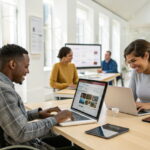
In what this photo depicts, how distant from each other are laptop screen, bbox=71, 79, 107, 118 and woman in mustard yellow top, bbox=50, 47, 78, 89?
1.55 m

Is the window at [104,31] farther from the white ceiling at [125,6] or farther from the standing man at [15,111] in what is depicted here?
the standing man at [15,111]

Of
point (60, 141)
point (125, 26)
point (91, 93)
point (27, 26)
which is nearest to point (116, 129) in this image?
point (91, 93)

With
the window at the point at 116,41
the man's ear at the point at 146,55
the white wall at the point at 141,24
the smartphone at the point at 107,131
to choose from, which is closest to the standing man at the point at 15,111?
the smartphone at the point at 107,131

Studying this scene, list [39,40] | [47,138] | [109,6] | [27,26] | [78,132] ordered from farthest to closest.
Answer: [109,6] → [39,40] → [27,26] → [47,138] → [78,132]

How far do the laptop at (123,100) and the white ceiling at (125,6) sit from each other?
17.4 ft

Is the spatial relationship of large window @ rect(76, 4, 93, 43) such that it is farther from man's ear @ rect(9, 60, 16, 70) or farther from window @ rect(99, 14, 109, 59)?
man's ear @ rect(9, 60, 16, 70)

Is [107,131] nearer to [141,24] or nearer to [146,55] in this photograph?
[146,55]

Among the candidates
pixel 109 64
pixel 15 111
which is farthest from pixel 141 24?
pixel 15 111

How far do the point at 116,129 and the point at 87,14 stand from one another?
5.49 metres

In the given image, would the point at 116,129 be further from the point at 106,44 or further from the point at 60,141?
the point at 106,44

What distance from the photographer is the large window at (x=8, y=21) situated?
3537 mm

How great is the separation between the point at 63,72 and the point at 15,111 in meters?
2.30

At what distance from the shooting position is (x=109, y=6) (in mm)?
7332

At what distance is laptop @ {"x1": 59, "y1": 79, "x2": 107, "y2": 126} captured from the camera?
149 cm
